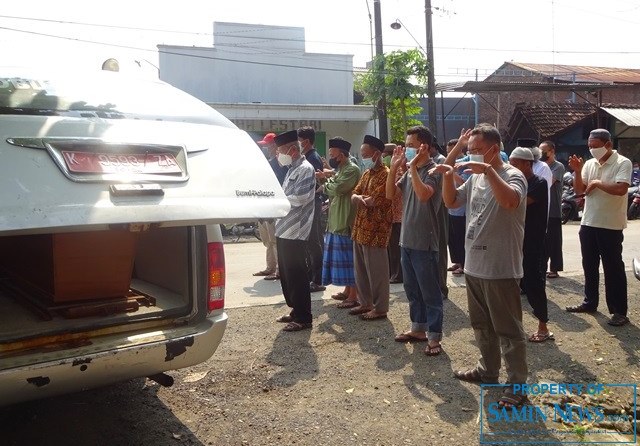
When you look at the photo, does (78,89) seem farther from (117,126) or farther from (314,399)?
(314,399)

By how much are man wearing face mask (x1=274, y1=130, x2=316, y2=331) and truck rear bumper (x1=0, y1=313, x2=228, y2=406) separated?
1.91 m

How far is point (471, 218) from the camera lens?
3.90 m

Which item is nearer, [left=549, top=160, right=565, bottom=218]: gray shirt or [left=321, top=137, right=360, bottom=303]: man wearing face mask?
[left=321, top=137, right=360, bottom=303]: man wearing face mask

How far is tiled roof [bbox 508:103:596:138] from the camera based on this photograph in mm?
21406

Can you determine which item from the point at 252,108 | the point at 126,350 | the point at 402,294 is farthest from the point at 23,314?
the point at 252,108

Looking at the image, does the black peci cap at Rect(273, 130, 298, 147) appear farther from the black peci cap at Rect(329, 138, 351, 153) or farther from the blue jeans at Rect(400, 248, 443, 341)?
the blue jeans at Rect(400, 248, 443, 341)

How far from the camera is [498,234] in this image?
3723mm

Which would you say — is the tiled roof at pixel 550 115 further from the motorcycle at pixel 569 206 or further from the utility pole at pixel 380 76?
the motorcycle at pixel 569 206

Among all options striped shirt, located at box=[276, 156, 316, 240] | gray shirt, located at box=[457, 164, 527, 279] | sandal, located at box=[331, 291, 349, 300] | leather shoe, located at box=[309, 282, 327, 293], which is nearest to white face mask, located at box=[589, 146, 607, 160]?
gray shirt, located at box=[457, 164, 527, 279]

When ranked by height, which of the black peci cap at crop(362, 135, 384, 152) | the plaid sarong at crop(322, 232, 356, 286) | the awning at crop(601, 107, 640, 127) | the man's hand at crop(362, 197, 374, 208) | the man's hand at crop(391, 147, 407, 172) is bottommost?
the plaid sarong at crop(322, 232, 356, 286)

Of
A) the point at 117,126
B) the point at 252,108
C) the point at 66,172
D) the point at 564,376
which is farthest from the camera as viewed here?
the point at 252,108

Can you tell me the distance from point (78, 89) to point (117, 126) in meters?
0.52

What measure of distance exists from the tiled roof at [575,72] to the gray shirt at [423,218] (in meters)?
27.6

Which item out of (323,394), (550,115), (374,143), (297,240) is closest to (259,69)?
(550,115)
